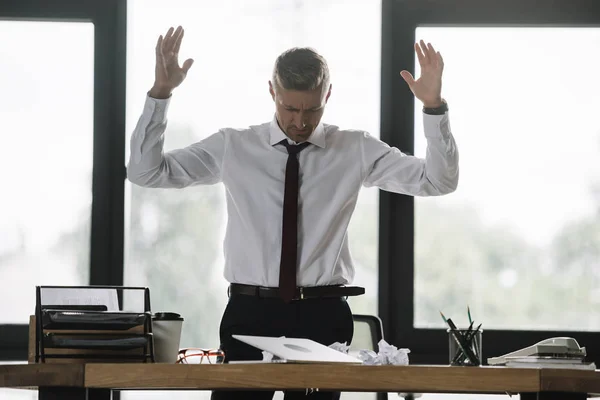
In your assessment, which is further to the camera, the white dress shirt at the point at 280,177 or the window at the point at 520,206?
the window at the point at 520,206

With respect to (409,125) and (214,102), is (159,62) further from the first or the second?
(409,125)

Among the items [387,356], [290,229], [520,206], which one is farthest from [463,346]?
[520,206]

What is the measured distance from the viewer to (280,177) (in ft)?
7.84

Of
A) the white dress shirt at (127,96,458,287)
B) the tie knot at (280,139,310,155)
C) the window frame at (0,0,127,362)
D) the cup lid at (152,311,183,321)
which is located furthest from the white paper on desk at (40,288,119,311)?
the window frame at (0,0,127,362)

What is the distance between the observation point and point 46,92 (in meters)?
3.71

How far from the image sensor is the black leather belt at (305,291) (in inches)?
87.3

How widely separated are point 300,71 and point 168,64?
36cm

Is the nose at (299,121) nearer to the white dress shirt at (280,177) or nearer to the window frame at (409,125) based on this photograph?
the white dress shirt at (280,177)

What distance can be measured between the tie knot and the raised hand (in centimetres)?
38

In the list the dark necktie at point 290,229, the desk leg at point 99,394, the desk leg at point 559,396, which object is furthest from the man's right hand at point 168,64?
the desk leg at point 559,396

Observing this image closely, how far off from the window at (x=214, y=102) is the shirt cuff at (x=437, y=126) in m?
1.47

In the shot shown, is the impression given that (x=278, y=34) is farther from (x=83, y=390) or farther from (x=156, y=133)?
(x=83, y=390)

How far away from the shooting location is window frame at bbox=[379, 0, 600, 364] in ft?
11.6

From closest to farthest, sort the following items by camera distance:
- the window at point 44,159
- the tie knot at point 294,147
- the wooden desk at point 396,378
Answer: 1. the wooden desk at point 396,378
2. the tie knot at point 294,147
3. the window at point 44,159
